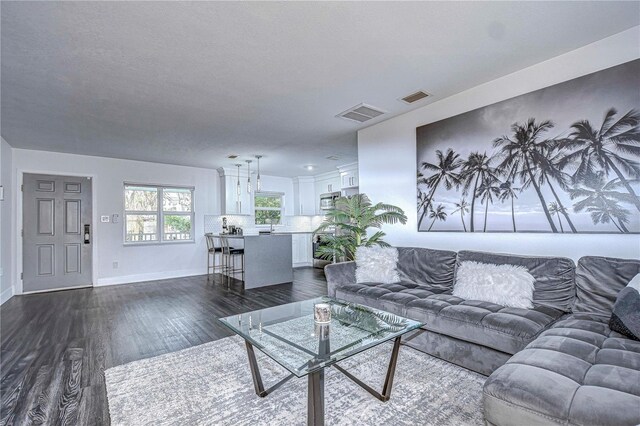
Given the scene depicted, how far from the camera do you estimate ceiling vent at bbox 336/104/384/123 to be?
3.64 metres

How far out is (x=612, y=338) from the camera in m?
1.70

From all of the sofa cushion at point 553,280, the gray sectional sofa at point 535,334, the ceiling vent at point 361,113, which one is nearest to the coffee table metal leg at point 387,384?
the gray sectional sofa at point 535,334

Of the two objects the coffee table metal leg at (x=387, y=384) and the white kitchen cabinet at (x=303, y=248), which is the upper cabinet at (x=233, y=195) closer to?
the white kitchen cabinet at (x=303, y=248)

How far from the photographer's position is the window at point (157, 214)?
6.36 metres

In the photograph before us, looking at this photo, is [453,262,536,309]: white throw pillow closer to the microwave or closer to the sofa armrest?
the sofa armrest

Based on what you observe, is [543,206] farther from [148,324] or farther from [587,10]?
[148,324]

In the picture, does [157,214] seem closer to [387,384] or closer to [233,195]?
[233,195]

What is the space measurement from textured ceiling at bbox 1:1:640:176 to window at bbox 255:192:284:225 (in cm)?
419

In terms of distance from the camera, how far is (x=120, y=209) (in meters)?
6.16

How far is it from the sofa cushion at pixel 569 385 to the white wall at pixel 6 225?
6345 millimetres

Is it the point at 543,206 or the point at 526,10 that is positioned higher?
the point at 526,10

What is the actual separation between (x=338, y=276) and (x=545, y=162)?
2.29 metres

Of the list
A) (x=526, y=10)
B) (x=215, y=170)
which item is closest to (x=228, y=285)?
(x=215, y=170)

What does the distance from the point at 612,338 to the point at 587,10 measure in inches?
84.3
